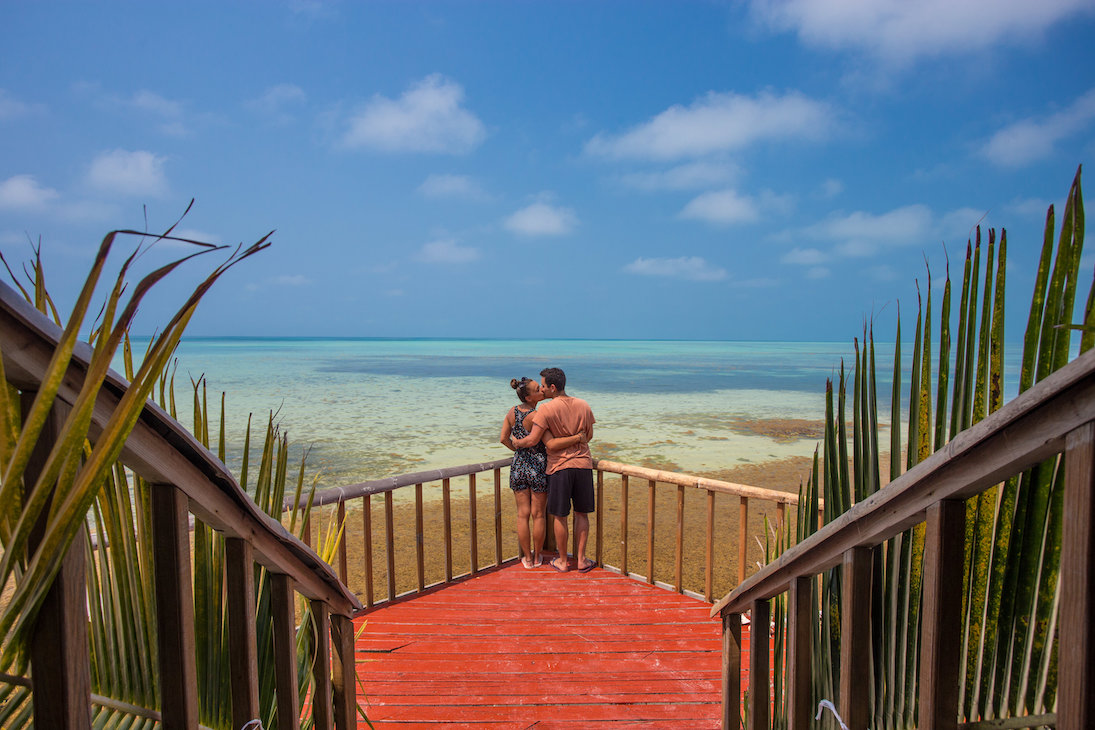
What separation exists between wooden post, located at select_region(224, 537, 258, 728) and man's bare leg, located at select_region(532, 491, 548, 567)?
3.31 meters

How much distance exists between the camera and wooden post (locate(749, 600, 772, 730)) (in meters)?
1.57

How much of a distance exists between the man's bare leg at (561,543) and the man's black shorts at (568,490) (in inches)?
3.2

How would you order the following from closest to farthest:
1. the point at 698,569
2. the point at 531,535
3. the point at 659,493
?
the point at 531,535 < the point at 698,569 < the point at 659,493

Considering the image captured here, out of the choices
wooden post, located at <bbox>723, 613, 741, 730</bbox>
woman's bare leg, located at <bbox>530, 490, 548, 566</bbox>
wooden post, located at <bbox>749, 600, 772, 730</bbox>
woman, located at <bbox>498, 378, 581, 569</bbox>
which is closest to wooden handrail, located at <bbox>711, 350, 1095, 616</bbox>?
wooden post, located at <bbox>749, 600, 772, 730</bbox>

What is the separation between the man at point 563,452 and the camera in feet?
13.5

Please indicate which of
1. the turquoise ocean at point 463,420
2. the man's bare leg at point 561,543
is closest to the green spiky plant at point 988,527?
the turquoise ocean at point 463,420

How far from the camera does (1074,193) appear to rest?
2.92 feet

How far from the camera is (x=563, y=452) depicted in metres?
4.17

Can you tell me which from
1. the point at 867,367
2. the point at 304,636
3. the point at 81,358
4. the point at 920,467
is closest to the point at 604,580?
the point at 304,636

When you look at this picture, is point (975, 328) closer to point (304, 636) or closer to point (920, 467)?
point (920, 467)

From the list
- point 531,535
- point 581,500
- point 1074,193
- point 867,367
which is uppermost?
point 1074,193

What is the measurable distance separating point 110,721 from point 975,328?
5.37ft

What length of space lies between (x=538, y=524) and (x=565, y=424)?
87cm

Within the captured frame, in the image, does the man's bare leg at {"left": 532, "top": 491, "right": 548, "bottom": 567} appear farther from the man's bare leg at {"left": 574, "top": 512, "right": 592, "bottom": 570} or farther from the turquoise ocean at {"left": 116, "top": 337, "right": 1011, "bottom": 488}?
the turquoise ocean at {"left": 116, "top": 337, "right": 1011, "bottom": 488}
